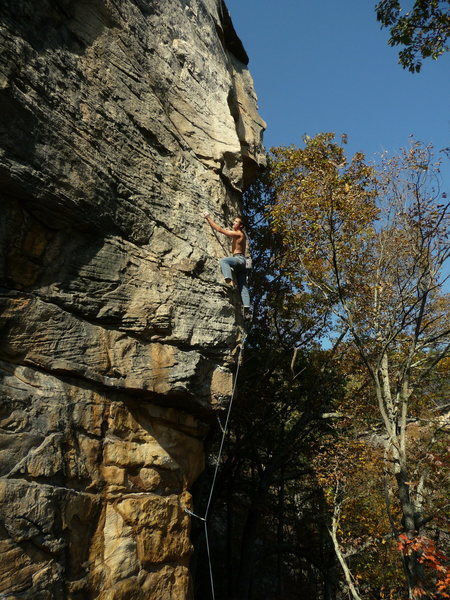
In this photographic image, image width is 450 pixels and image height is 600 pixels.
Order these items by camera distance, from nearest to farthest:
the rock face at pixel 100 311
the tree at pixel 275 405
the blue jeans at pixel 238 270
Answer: the rock face at pixel 100 311, the blue jeans at pixel 238 270, the tree at pixel 275 405

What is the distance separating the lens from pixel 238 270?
28.2ft

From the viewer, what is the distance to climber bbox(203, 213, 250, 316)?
8250 millimetres

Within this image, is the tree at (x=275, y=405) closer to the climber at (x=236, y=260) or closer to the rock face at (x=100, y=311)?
the climber at (x=236, y=260)

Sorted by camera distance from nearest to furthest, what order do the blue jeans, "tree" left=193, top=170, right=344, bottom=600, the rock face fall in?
the rock face, the blue jeans, "tree" left=193, top=170, right=344, bottom=600

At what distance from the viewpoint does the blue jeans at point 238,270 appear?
8203 mm

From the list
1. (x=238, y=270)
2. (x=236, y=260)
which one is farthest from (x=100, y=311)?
(x=238, y=270)

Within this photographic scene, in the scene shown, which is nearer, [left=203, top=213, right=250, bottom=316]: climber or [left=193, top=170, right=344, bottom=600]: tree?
[left=203, top=213, right=250, bottom=316]: climber

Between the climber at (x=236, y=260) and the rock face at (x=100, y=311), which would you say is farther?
the climber at (x=236, y=260)

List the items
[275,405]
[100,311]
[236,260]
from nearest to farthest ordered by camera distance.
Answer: [100,311]
[236,260]
[275,405]

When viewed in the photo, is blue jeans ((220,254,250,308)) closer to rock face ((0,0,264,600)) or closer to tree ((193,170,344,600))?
rock face ((0,0,264,600))

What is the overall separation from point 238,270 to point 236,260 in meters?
0.32

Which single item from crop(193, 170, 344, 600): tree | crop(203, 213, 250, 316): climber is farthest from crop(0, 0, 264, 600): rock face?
crop(193, 170, 344, 600): tree

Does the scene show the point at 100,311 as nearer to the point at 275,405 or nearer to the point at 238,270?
the point at 238,270

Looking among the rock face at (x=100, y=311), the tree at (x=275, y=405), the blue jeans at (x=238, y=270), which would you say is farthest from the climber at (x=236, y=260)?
the tree at (x=275, y=405)
